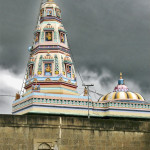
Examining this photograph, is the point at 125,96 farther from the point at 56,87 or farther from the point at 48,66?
the point at 48,66

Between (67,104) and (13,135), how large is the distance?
675 inches

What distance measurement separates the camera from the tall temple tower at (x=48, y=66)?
33.4 meters

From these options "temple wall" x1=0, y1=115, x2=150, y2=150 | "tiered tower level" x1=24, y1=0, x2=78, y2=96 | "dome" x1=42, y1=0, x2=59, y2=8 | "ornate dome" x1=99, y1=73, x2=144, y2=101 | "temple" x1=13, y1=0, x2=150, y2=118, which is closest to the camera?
"temple wall" x1=0, y1=115, x2=150, y2=150

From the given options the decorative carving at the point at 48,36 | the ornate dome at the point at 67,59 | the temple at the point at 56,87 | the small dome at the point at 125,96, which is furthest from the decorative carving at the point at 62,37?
the small dome at the point at 125,96

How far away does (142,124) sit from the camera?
1750 centimetres

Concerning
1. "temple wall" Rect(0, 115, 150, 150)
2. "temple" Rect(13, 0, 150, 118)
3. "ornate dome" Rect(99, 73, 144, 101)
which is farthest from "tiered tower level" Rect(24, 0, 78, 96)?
"temple wall" Rect(0, 115, 150, 150)

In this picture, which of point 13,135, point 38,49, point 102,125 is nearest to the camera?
point 13,135

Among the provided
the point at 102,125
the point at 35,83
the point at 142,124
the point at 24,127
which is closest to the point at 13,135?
the point at 24,127

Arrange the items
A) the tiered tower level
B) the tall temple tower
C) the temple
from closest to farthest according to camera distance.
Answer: the temple, the tall temple tower, the tiered tower level

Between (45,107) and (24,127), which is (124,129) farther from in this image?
(45,107)

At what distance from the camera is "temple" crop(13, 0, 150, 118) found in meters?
32.3

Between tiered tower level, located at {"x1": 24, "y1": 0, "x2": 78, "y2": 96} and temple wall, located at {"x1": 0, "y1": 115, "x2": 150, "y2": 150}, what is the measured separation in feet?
57.3

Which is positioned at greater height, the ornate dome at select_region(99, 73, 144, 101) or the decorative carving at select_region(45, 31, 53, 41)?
the decorative carving at select_region(45, 31, 53, 41)

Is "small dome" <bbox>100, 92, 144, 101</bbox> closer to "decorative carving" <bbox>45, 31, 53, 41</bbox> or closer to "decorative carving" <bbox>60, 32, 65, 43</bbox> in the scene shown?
"decorative carving" <bbox>60, 32, 65, 43</bbox>
